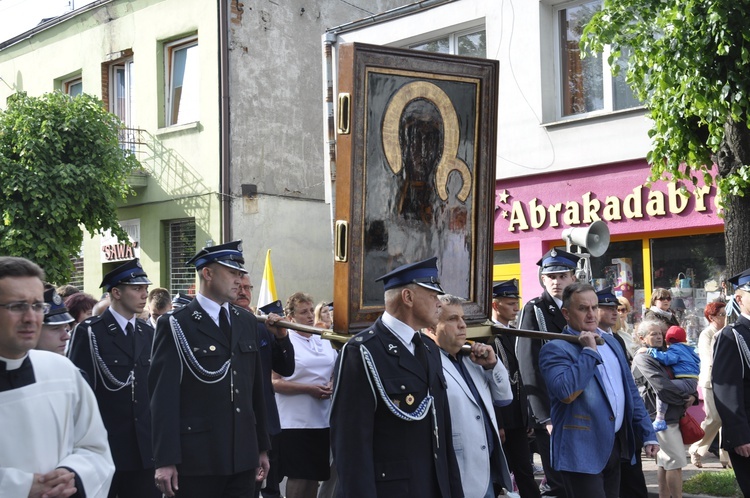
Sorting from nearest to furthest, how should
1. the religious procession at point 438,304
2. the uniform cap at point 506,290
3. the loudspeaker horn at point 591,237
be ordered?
the religious procession at point 438,304 < the uniform cap at point 506,290 < the loudspeaker horn at point 591,237

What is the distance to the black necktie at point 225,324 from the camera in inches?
242

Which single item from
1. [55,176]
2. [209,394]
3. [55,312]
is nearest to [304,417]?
[209,394]

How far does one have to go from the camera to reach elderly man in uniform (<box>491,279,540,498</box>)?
8.05m

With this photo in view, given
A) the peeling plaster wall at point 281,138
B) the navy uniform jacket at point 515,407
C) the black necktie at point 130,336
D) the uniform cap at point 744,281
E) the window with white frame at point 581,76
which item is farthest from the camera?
the peeling plaster wall at point 281,138

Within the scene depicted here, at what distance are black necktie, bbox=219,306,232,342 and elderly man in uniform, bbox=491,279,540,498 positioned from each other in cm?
258

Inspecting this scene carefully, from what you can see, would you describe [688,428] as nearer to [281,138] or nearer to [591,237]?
[591,237]

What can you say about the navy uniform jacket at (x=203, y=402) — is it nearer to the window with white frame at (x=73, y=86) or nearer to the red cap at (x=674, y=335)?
the red cap at (x=674, y=335)

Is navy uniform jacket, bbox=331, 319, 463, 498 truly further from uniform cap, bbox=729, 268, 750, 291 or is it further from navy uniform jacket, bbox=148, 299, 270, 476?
uniform cap, bbox=729, 268, 750, 291

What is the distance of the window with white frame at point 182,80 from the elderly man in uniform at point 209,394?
47.5ft

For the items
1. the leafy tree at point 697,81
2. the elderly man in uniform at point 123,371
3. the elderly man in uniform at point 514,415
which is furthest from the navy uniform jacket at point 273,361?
the leafy tree at point 697,81

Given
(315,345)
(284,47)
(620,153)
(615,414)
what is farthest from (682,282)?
(284,47)

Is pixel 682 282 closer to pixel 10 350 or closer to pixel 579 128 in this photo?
pixel 579 128

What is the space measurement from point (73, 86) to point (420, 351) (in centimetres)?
2020

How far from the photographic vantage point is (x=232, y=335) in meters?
6.13
